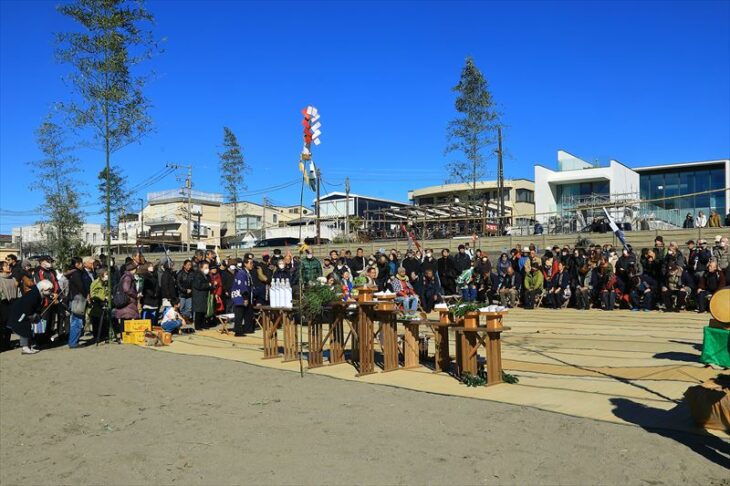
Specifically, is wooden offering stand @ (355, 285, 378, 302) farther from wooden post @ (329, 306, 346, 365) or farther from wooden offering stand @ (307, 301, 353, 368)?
wooden post @ (329, 306, 346, 365)

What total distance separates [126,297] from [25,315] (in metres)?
2.04

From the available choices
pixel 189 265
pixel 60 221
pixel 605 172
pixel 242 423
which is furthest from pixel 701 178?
pixel 242 423

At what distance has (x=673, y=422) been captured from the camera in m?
5.91

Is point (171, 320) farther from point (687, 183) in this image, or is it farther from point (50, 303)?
point (687, 183)

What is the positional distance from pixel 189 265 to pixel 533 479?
12796 millimetres

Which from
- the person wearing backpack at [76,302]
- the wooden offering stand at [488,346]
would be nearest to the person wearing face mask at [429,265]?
the person wearing backpack at [76,302]

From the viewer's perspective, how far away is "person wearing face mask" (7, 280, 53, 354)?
13031mm

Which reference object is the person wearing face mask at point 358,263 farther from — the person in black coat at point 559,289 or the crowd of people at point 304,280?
the person in black coat at point 559,289

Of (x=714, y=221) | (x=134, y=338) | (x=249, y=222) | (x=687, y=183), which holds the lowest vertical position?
(x=134, y=338)

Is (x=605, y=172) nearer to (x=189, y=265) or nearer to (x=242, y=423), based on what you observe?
(x=189, y=265)

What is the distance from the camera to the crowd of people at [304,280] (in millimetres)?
13938

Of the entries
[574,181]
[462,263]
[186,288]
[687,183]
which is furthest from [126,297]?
[687,183]

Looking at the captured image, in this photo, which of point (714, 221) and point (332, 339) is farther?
point (714, 221)

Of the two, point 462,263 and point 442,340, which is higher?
point 462,263
